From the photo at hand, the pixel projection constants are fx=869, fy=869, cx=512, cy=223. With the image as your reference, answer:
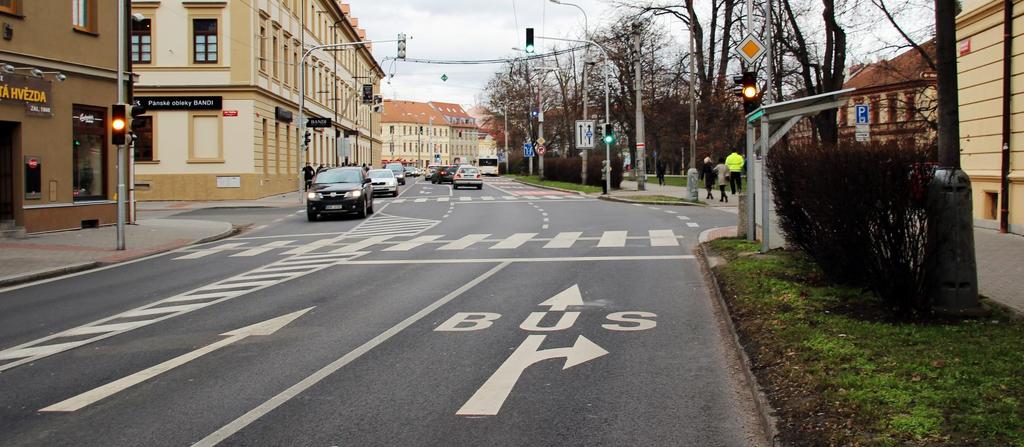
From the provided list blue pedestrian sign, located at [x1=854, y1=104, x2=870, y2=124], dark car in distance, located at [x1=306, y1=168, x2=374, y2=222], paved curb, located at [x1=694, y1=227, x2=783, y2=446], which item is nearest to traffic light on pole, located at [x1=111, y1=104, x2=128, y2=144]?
dark car in distance, located at [x1=306, y1=168, x2=374, y2=222]

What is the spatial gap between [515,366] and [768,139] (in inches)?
310

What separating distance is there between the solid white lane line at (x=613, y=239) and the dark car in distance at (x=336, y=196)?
9739 millimetres

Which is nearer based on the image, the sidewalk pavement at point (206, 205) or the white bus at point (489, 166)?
the sidewalk pavement at point (206, 205)

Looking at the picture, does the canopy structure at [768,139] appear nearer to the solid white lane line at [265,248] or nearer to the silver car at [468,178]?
the solid white lane line at [265,248]

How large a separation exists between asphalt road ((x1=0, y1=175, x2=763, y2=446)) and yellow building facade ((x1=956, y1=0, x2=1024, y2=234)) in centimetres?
642

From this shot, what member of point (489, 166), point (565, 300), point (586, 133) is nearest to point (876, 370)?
point (565, 300)

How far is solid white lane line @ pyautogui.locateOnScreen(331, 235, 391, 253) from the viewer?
55.6 ft

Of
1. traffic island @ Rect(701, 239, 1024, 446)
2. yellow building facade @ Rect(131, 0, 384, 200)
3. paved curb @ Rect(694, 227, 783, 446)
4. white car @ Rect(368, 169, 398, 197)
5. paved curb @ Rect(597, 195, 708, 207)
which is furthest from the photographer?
white car @ Rect(368, 169, 398, 197)

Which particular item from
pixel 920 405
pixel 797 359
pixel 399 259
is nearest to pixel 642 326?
pixel 797 359

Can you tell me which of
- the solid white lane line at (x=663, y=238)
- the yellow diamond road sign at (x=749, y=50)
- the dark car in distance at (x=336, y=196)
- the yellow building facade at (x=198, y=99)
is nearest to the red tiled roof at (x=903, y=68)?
the yellow diamond road sign at (x=749, y=50)

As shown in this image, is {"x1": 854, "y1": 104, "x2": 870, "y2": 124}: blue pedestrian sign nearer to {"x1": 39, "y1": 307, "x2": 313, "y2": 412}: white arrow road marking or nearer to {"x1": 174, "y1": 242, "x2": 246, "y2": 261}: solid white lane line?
{"x1": 174, "y1": 242, "x2": 246, "y2": 261}: solid white lane line

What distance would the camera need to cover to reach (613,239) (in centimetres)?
1783

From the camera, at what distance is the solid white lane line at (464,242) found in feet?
56.1

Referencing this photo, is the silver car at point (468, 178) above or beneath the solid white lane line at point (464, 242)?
above
